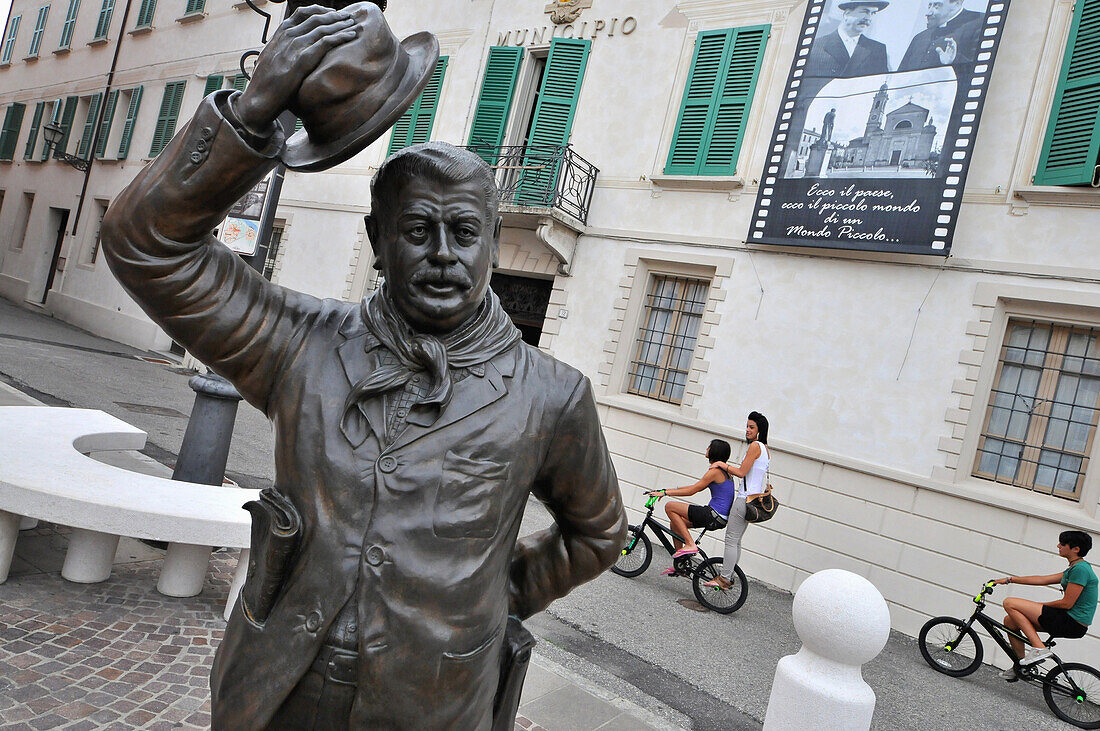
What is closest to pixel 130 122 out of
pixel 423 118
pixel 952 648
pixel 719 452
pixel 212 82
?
pixel 212 82

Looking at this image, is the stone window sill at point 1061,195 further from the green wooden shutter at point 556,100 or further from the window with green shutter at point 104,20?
the window with green shutter at point 104,20

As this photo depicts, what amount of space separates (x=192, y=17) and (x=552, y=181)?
41.5 feet

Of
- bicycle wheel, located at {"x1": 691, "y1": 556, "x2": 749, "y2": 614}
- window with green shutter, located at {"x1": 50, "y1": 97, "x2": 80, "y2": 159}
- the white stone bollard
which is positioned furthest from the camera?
window with green shutter, located at {"x1": 50, "y1": 97, "x2": 80, "y2": 159}

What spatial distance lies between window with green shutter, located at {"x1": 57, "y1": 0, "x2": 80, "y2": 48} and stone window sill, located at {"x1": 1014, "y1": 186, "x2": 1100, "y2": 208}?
25.5m

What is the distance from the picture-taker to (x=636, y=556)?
784cm

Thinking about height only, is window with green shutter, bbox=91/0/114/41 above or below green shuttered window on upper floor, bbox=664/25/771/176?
above

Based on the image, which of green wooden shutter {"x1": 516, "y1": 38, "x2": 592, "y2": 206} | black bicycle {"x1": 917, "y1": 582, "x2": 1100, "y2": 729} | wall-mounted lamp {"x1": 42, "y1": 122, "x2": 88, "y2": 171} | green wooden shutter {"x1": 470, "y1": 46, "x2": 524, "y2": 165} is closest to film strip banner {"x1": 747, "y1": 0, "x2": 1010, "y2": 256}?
green wooden shutter {"x1": 516, "y1": 38, "x2": 592, "y2": 206}

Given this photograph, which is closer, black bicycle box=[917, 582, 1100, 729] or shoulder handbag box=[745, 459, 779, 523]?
black bicycle box=[917, 582, 1100, 729]

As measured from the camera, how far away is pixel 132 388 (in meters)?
11.0

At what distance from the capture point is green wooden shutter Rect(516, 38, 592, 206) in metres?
11.3

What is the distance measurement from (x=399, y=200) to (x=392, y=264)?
12cm

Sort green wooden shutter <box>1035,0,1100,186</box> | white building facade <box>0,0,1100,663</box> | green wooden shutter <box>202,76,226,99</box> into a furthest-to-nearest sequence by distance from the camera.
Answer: green wooden shutter <box>202,76,226,99</box> → white building facade <box>0,0,1100,663</box> → green wooden shutter <box>1035,0,1100,186</box>

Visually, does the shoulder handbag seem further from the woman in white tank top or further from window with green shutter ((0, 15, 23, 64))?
window with green shutter ((0, 15, 23, 64))

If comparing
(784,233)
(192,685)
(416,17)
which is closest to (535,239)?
(784,233)
